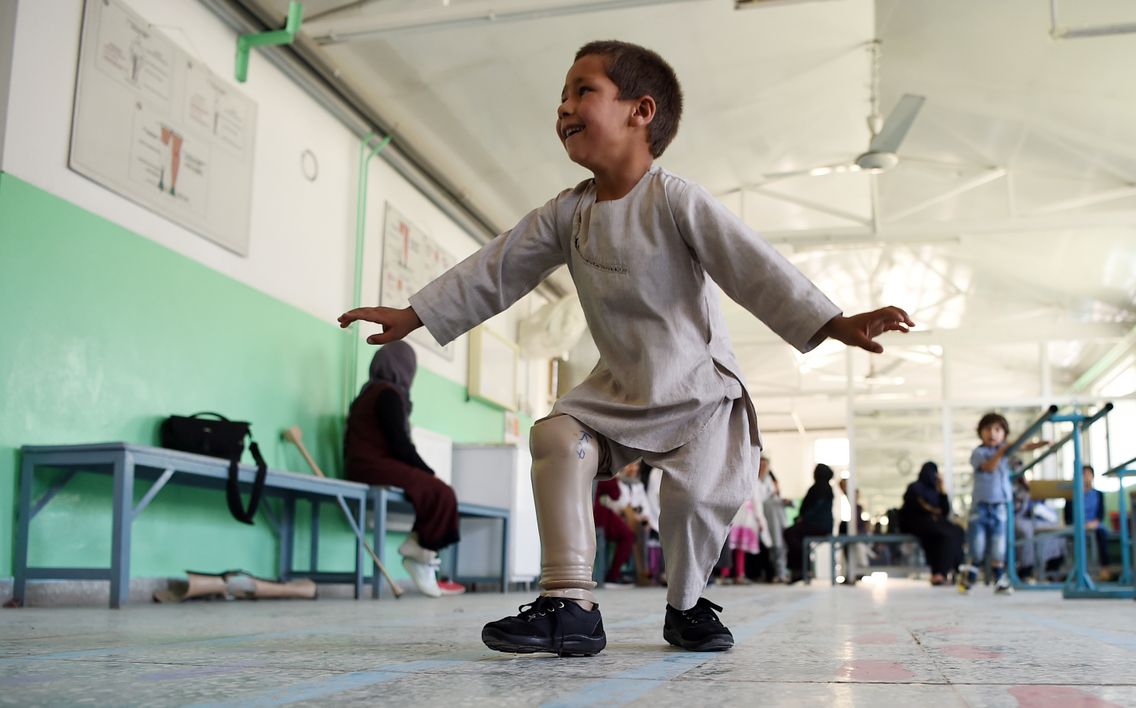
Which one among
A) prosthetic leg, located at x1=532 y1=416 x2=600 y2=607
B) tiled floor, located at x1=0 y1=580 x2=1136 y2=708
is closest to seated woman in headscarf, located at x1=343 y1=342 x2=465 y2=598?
tiled floor, located at x1=0 y1=580 x2=1136 y2=708

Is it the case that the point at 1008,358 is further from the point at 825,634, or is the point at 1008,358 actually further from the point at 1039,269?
the point at 825,634

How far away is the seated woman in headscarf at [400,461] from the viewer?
547 centimetres

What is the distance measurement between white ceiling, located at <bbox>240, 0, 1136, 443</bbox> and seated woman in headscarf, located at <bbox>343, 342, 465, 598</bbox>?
1816 mm

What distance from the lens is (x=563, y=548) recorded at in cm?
186

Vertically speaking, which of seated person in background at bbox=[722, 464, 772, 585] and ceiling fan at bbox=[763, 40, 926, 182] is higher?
ceiling fan at bbox=[763, 40, 926, 182]

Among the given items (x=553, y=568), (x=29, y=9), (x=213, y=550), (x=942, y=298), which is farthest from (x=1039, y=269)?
(x=553, y=568)

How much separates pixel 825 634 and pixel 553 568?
2.82 feet

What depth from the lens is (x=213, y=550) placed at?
207 inches

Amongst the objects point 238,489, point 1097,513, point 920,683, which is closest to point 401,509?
point 238,489

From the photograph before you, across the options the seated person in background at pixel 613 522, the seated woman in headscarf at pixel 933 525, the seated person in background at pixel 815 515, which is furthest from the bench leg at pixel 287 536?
the seated person in background at pixel 815 515

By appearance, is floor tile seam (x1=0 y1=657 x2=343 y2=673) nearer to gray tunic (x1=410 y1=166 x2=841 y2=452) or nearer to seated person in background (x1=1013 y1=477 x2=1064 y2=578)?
gray tunic (x1=410 y1=166 x2=841 y2=452)

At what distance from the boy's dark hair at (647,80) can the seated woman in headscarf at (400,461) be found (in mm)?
3654

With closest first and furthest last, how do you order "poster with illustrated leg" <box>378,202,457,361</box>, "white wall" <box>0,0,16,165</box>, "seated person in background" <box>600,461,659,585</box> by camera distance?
1. "white wall" <box>0,0,16,165</box>
2. "poster with illustrated leg" <box>378,202,457,361</box>
3. "seated person in background" <box>600,461,659,585</box>

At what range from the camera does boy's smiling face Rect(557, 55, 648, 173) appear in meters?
2.00
